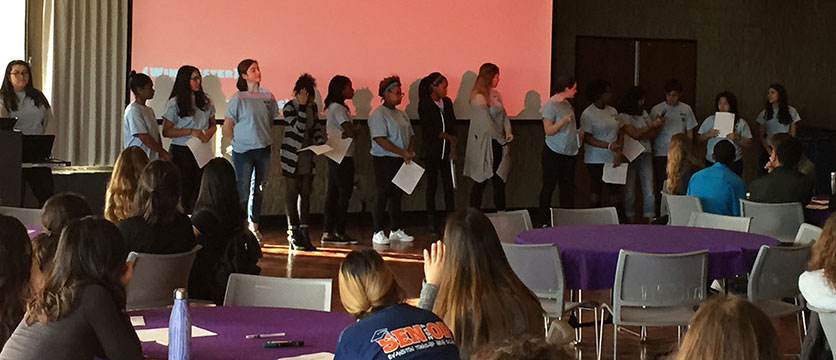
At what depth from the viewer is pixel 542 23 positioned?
13.2 m

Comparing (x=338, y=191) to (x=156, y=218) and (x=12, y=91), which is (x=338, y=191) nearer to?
(x=12, y=91)

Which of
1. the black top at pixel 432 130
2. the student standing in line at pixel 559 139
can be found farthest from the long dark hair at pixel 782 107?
the black top at pixel 432 130

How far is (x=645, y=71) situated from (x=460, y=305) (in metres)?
10.7

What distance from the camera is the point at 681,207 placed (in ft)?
27.6

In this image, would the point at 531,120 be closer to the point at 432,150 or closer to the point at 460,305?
the point at 432,150

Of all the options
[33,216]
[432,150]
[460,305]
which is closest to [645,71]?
[432,150]

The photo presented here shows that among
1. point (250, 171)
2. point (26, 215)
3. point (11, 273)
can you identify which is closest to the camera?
point (11, 273)

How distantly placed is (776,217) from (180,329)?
5.57 metres

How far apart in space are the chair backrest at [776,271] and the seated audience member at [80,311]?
147 inches

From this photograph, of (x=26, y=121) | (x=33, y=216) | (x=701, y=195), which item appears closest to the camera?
(x=33, y=216)

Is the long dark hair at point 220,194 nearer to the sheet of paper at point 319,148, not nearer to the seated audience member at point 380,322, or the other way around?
the seated audience member at point 380,322

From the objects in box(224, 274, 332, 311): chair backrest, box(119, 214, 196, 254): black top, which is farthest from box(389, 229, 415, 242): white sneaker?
box(224, 274, 332, 311): chair backrest

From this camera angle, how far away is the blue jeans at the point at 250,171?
10.4m

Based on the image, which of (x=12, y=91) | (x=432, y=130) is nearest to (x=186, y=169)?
(x=12, y=91)
